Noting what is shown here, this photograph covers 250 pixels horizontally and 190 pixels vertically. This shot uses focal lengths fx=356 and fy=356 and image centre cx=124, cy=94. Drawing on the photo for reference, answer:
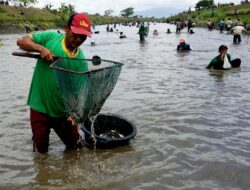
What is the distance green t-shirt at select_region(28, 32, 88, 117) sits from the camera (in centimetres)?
441

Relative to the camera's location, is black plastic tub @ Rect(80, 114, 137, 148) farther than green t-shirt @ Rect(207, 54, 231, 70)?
No

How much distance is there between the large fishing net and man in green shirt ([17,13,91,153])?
0.20ft

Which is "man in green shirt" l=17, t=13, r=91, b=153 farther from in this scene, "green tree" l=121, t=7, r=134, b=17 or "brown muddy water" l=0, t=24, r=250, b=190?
"green tree" l=121, t=7, r=134, b=17

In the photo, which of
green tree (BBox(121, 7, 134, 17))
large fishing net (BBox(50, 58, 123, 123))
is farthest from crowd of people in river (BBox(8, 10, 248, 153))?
green tree (BBox(121, 7, 134, 17))

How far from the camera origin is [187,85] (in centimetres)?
1109

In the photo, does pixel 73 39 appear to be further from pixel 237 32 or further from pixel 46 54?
pixel 237 32

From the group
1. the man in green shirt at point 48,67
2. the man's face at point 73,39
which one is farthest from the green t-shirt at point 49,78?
the man's face at point 73,39

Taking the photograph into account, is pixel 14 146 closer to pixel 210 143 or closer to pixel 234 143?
pixel 210 143

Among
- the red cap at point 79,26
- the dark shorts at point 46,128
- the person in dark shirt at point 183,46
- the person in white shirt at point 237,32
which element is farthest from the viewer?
the person in white shirt at point 237,32

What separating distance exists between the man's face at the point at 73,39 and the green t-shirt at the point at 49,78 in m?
0.11

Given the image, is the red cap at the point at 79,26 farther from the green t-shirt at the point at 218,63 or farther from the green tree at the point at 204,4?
the green tree at the point at 204,4

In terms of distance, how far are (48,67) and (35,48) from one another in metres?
0.33

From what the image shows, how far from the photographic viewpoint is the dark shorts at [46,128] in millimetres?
4605

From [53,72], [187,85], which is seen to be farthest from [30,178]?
[187,85]
